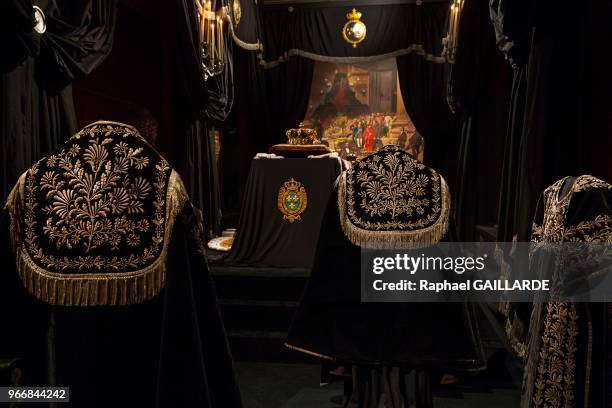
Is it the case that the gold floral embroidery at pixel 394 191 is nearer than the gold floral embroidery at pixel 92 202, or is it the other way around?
the gold floral embroidery at pixel 92 202

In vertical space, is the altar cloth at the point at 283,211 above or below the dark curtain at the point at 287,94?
below

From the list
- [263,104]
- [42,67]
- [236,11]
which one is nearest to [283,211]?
[42,67]

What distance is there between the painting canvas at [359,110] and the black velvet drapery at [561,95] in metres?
4.27

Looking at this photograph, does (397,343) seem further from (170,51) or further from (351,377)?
(170,51)

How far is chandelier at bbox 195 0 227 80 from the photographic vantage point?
14.1 feet

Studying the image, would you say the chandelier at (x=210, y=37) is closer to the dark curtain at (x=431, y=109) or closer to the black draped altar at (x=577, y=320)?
the dark curtain at (x=431, y=109)

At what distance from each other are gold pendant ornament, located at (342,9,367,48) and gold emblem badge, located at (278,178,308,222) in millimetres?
3851

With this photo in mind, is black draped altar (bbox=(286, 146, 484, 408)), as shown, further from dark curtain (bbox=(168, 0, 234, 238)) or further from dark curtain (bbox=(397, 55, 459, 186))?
dark curtain (bbox=(397, 55, 459, 186))

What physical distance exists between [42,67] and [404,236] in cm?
207

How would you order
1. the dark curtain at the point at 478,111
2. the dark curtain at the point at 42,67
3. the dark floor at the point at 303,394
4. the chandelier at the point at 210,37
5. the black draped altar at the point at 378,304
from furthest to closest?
the chandelier at the point at 210,37 < the dark curtain at the point at 478,111 < the dark floor at the point at 303,394 < the dark curtain at the point at 42,67 < the black draped altar at the point at 378,304

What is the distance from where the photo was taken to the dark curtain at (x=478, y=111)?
388 centimetres

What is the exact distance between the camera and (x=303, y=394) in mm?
2484

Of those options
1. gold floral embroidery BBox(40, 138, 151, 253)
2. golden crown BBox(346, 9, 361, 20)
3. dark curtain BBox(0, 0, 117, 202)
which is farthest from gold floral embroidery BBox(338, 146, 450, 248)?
golden crown BBox(346, 9, 361, 20)

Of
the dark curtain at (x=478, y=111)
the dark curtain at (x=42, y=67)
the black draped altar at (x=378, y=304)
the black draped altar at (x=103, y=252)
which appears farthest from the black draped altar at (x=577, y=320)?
the dark curtain at (x=478, y=111)
